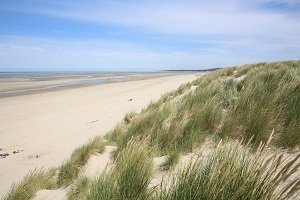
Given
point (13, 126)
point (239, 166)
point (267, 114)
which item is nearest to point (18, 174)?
point (267, 114)

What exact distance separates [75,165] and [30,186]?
35.6 inches

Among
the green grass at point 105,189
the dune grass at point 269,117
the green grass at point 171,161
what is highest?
the dune grass at point 269,117

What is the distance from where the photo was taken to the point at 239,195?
210 cm

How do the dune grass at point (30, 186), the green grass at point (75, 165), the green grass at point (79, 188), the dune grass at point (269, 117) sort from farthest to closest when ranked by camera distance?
the green grass at point (75, 165) → the dune grass at point (30, 186) → the dune grass at point (269, 117) → the green grass at point (79, 188)

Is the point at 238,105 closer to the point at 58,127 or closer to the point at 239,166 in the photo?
the point at 239,166

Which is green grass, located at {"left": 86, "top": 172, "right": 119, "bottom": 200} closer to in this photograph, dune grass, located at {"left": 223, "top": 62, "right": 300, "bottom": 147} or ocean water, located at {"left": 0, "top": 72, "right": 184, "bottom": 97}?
dune grass, located at {"left": 223, "top": 62, "right": 300, "bottom": 147}

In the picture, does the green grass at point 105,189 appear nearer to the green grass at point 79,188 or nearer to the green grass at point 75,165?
the green grass at point 79,188

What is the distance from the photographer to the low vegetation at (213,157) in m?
2.10

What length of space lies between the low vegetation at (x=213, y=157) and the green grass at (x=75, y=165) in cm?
2

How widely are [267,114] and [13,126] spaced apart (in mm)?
11852

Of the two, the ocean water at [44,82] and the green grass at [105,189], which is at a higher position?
the green grass at [105,189]

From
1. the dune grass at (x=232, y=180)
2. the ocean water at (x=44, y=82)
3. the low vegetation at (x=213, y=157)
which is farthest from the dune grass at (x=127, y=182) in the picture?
the ocean water at (x=44, y=82)

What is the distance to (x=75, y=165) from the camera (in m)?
5.18

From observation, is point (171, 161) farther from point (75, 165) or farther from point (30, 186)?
point (30, 186)
